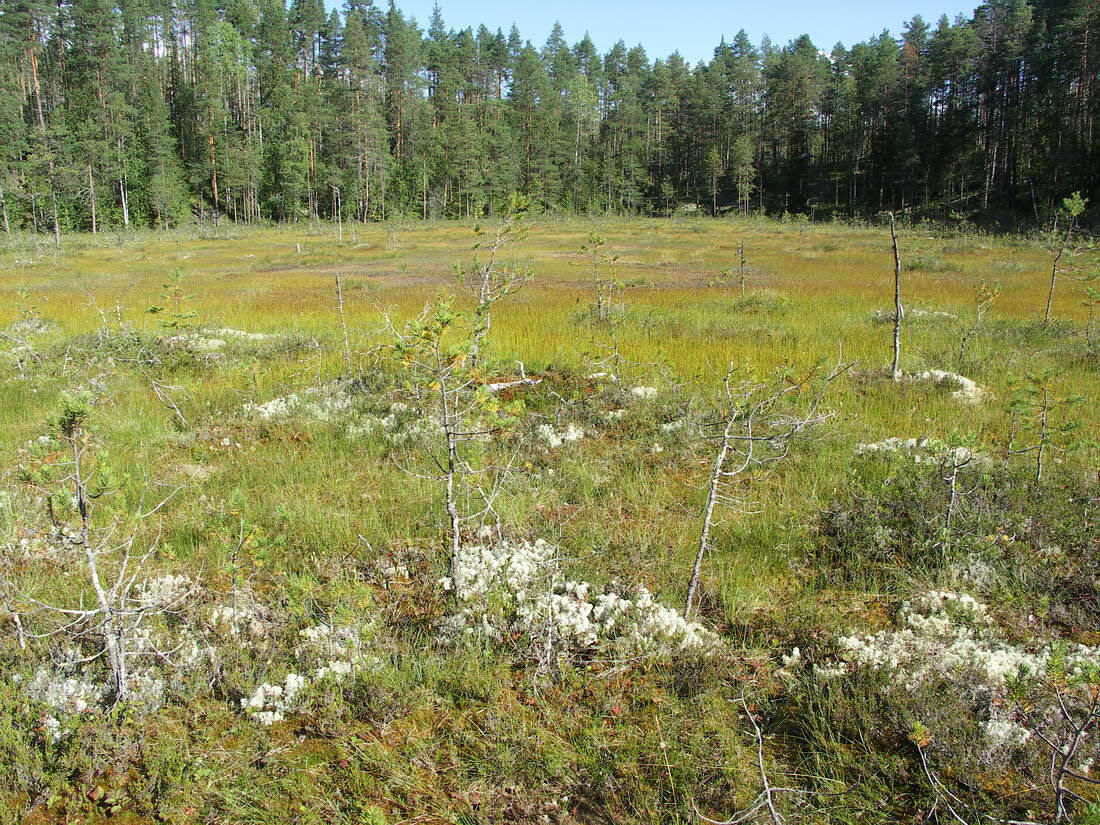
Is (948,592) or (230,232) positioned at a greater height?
(230,232)

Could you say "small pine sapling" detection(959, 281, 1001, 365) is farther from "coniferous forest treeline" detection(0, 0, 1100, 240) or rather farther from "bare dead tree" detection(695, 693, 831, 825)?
"coniferous forest treeline" detection(0, 0, 1100, 240)

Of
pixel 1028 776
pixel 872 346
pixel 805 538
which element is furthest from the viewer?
pixel 872 346

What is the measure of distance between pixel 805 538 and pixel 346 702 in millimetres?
3368

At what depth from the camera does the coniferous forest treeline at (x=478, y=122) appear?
54.5 meters

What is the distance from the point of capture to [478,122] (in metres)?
81.4

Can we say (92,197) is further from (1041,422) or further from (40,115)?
(1041,422)

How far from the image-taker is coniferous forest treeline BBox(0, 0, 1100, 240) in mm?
54469

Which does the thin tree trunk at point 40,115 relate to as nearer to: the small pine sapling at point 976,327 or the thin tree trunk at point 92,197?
the thin tree trunk at point 92,197

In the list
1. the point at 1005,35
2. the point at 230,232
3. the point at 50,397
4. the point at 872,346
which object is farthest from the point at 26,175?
the point at 1005,35

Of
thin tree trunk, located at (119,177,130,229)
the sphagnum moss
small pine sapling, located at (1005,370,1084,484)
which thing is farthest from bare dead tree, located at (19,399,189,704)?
thin tree trunk, located at (119,177,130,229)

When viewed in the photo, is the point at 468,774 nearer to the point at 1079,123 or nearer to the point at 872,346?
→ the point at 872,346

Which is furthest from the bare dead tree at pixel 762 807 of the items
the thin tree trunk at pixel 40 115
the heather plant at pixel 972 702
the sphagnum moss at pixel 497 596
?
the thin tree trunk at pixel 40 115

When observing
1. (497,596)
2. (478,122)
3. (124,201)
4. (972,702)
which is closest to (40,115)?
(124,201)

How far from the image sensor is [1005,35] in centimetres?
5809
